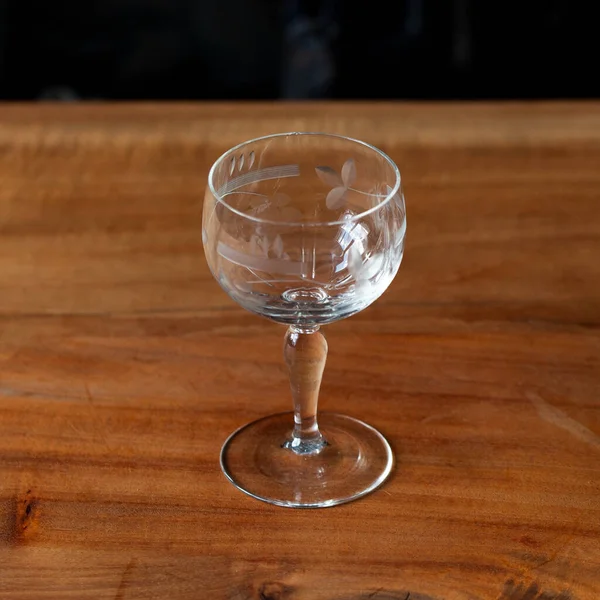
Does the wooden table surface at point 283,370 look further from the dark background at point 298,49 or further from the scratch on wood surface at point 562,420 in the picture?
the dark background at point 298,49

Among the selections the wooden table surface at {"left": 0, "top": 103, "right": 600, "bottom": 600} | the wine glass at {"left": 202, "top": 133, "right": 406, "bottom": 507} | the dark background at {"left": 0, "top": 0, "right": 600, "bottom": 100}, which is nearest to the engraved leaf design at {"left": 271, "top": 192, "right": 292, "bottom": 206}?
the wine glass at {"left": 202, "top": 133, "right": 406, "bottom": 507}

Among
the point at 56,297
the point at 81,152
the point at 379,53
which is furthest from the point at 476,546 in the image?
the point at 379,53

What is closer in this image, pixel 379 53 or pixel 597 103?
pixel 597 103

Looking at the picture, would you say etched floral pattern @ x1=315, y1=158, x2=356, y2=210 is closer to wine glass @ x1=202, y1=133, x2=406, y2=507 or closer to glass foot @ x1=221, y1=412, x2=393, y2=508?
wine glass @ x1=202, y1=133, x2=406, y2=507

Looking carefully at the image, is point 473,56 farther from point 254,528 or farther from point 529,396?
point 254,528

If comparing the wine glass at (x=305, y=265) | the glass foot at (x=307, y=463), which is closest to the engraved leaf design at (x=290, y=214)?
the wine glass at (x=305, y=265)
